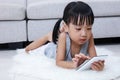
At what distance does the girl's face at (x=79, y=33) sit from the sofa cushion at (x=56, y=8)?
2.23 feet

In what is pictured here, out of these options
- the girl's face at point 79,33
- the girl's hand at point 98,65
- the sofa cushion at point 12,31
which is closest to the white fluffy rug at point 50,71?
the girl's hand at point 98,65

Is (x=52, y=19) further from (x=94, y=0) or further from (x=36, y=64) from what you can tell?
(x=36, y=64)

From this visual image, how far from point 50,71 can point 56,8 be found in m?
0.80

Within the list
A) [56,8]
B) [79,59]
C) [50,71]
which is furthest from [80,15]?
[56,8]

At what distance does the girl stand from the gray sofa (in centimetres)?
50

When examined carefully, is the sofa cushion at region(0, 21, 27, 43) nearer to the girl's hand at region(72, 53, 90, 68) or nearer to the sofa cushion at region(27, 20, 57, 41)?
the sofa cushion at region(27, 20, 57, 41)

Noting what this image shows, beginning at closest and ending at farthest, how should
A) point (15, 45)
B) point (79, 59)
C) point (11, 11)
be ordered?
point (79, 59) < point (11, 11) < point (15, 45)

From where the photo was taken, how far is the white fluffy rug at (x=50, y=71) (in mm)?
1655

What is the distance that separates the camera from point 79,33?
5.58 ft

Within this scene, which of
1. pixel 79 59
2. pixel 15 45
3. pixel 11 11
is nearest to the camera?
pixel 79 59

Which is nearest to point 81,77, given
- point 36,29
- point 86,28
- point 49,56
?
point 86,28

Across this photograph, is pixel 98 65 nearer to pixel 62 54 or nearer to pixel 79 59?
pixel 79 59

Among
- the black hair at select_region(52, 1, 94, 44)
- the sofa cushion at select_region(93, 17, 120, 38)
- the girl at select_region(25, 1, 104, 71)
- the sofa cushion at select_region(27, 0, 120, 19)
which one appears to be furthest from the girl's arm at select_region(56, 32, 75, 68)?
the sofa cushion at select_region(93, 17, 120, 38)

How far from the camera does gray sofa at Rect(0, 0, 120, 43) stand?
7.83 ft
